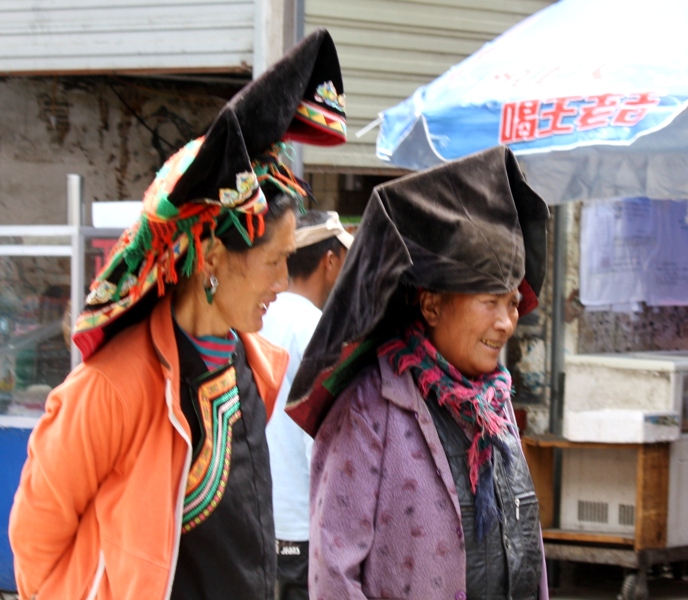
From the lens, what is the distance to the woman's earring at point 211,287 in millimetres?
1942

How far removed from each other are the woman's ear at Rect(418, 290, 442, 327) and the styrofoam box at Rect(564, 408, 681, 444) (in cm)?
284

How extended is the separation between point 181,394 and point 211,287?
24 centimetres

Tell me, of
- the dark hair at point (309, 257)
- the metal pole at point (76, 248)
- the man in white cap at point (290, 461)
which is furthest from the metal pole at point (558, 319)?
the metal pole at point (76, 248)

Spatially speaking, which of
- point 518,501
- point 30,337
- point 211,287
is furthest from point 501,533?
point 30,337

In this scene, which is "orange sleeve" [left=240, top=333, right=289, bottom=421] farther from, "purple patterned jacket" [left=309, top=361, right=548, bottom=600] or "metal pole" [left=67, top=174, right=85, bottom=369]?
"metal pole" [left=67, top=174, right=85, bottom=369]

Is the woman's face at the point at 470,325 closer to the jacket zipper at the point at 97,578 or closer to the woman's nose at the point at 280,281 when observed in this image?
the woman's nose at the point at 280,281

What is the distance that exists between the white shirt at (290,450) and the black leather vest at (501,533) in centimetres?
102

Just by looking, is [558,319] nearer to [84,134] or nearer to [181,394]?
[181,394]

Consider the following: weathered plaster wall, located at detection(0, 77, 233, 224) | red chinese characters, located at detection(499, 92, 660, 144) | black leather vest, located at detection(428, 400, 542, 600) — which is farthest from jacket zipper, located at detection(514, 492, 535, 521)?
weathered plaster wall, located at detection(0, 77, 233, 224)

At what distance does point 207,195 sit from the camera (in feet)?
5.75

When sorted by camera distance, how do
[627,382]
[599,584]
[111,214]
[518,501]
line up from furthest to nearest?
[599,584] < [627,382] < [111,214] < [518,501]

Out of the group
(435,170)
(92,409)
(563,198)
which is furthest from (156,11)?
(92,409)

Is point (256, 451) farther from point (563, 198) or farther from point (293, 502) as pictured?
point (563, 198)

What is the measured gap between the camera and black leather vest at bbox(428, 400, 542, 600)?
1994 mm
